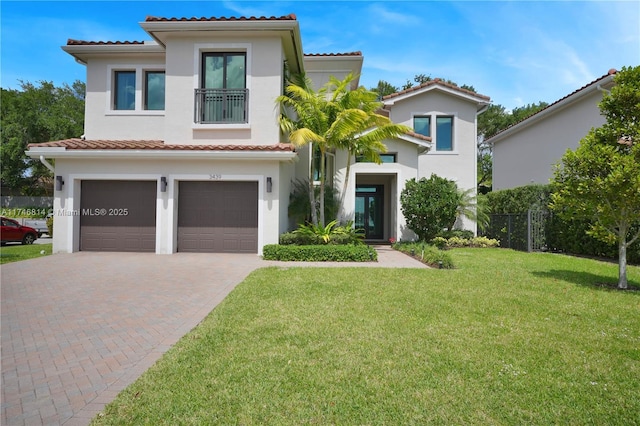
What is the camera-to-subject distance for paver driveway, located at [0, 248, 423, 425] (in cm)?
326

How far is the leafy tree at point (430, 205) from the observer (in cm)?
1426

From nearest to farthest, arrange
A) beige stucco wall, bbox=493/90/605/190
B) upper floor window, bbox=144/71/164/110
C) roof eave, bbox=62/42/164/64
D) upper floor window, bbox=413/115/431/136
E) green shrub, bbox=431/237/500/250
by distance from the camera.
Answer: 1. roof eave, bbox=62/42/164/64
2. upper floor window, bbox=144/71/164/110
3. beige stucco wall, bbox=493/90/605/190
4. green shrub, bbox=431/237/500/250
5. upper floor window, bbox=413/115/431/136

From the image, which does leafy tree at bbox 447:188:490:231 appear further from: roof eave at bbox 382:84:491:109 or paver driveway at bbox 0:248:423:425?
paver driveway at bbox 0:248:423:425

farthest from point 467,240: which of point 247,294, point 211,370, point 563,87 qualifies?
point 211,370

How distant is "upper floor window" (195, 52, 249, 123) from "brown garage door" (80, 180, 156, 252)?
3.46 m

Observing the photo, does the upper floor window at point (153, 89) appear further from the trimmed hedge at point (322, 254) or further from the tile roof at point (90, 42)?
the trimmed hedge at point (322, 254)

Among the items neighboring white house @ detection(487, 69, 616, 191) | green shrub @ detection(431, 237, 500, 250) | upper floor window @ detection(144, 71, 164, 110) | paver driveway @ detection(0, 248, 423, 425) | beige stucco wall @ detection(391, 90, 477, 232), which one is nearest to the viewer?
paver driveway @ detection(0, 248, 423, 425)

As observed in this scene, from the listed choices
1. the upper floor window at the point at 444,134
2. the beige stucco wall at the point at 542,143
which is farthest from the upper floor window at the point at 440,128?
the beige stucco wall at the point at 542,143

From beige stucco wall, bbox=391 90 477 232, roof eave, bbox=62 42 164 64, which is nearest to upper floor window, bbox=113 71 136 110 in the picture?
roof eave, bbox=62 42 164 64

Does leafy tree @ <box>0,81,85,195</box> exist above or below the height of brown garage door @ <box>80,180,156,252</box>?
above

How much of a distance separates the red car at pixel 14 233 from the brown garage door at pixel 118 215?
783 centimetres

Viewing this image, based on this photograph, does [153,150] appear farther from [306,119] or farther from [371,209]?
[371,209]

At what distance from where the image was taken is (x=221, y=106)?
1290 centimetres

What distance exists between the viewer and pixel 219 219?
12742mm
